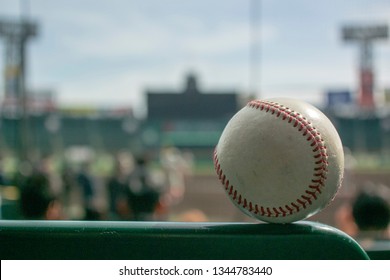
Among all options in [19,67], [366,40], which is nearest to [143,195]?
[19,67]

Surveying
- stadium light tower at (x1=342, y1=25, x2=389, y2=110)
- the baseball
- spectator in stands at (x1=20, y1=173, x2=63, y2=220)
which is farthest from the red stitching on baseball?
stadium light tower at (x1=342, y1=25, x2=389, y2=110)

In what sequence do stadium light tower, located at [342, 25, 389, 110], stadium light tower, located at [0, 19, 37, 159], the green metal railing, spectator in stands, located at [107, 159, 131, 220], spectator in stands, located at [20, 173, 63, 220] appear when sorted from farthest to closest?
stadium light tower, located at [342, 25, 389, 110] → stadium light tower, located at [0, 19, 37, 159] → spectator in stands, located at [107, 159, 131, 220] → spectator in stands, located at [20, 173, 63, 220] → the green metal railing

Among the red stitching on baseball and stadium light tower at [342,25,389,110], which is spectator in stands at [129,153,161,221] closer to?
the red stitching on baseball

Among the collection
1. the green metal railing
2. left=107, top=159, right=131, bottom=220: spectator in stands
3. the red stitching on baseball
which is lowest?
left=107, top=159, right=131, bottom=220: spectator in stands

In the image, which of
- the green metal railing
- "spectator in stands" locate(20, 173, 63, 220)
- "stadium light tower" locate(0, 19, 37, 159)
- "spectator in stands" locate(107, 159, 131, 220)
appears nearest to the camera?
the green metal railing

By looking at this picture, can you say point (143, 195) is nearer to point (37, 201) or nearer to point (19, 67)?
point (37, 201)

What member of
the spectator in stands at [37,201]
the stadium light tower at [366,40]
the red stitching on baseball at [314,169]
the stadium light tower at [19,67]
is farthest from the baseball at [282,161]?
the stadium light tower at [366,40]
